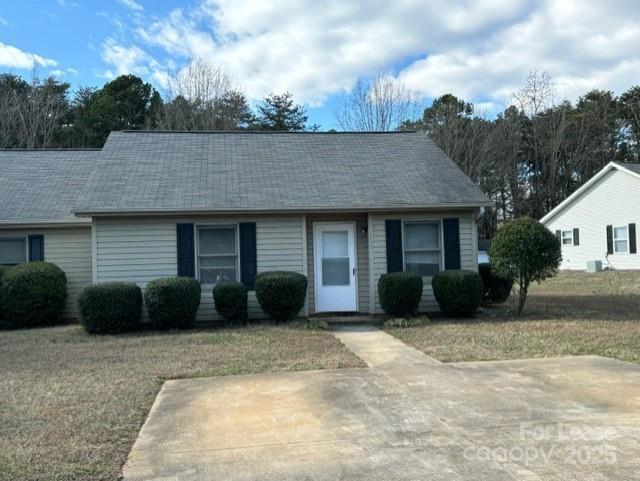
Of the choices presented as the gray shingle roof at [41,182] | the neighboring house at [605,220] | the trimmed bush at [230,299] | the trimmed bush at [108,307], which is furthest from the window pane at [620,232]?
the trimmed bush at [108,307]

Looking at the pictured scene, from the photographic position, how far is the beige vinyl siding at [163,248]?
11664 mm

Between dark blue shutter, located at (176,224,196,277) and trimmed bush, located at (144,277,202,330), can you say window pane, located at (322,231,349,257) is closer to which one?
dark blue shutter, located at (176,224,196,277)

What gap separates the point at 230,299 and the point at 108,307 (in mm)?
2304

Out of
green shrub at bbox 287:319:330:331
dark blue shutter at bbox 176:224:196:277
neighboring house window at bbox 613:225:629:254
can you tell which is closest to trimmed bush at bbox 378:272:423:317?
green shrub at bbox 287:319:330:331

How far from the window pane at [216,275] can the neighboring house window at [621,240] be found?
1997cm

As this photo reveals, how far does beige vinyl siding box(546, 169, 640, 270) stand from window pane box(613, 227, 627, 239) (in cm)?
25

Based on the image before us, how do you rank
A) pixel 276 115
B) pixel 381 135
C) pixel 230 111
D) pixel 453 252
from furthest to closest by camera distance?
pixel 276 115 < pixel 230 111 < pixel 381 135 < pixel 453 252

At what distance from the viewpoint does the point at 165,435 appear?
4.73m

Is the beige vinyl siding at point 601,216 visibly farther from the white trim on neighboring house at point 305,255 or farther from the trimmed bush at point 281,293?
the trimmed bush at point 281,293

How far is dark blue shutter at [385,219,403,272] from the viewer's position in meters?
12.1

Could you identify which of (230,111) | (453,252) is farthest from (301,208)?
(230,111)

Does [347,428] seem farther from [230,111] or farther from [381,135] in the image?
[230,111]

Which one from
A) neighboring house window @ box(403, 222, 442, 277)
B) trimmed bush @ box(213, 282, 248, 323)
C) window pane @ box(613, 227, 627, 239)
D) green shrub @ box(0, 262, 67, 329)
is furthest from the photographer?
window pane @ box(613, 227, 627, 239)

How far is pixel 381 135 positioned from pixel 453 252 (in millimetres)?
4827
